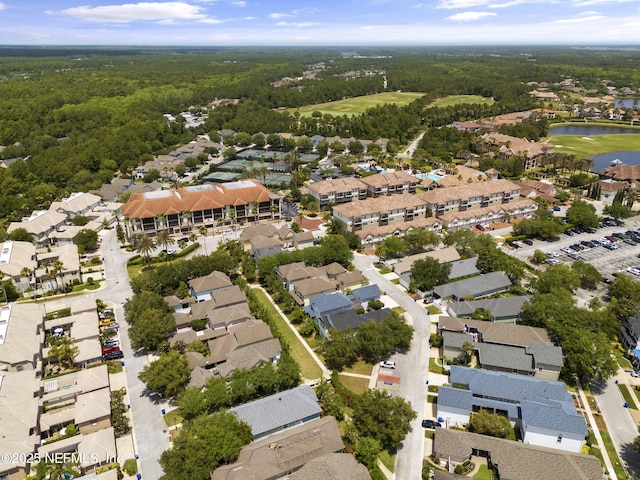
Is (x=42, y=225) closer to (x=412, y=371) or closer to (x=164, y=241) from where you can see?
(x=164, y=241)

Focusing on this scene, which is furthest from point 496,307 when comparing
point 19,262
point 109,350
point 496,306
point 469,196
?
point 19,262

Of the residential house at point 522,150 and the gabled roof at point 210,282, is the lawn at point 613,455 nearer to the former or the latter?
the gabled roof at point 210,282

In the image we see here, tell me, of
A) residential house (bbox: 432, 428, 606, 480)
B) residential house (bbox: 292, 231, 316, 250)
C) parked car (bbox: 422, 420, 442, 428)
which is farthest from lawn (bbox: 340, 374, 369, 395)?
residential house (bbox: 292, 231, 316, 250)

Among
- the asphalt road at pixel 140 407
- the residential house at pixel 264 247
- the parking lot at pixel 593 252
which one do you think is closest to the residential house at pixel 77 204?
the asphalt road at pixel 140 407

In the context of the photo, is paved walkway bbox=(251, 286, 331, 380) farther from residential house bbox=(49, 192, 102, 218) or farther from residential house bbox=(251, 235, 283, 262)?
residential house bbox=(49, 192, 102, 218)

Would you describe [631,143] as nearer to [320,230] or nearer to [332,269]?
[320,230]

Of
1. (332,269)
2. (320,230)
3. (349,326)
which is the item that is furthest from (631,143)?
(349,326)
